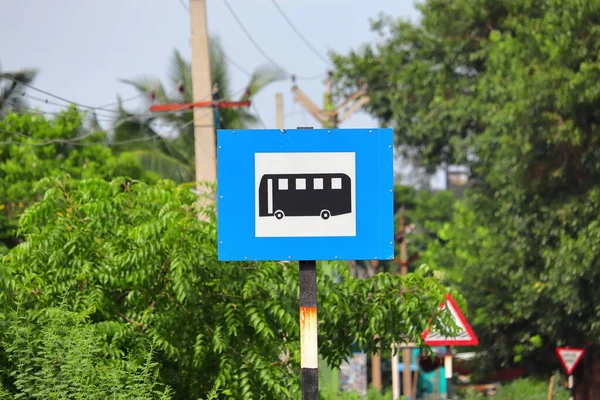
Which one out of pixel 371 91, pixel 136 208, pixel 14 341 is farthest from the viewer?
pixel 371 91

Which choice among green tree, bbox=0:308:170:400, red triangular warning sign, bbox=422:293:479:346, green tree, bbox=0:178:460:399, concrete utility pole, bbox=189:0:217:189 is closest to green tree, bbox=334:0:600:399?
red triangular warning sign, bbox=422:293:479:346

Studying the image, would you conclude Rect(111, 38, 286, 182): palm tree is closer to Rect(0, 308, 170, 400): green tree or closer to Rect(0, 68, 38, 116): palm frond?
Rect(0, 68, 38, 116): palm frond

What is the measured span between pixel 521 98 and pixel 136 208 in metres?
14.9

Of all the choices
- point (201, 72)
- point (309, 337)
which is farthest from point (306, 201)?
point (201, 72)

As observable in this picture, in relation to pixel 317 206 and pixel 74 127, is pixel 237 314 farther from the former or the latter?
pixel 74 127

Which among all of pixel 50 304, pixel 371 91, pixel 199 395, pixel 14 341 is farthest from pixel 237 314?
pixel 371 91

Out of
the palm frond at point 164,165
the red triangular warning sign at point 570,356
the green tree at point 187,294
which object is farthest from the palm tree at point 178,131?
the green tree at point 187,294

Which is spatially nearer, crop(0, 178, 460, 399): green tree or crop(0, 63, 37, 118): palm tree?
crop(0, 178, 460, 399): green tree

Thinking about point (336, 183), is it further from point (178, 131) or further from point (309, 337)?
point (178, 131)

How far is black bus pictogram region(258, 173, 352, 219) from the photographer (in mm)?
7090

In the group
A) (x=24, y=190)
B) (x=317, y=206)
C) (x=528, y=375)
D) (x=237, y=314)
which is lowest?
(x=528, y=375)

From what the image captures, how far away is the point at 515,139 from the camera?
2556 centimetres

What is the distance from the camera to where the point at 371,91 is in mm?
35281

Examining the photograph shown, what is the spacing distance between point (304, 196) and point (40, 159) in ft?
81.9
